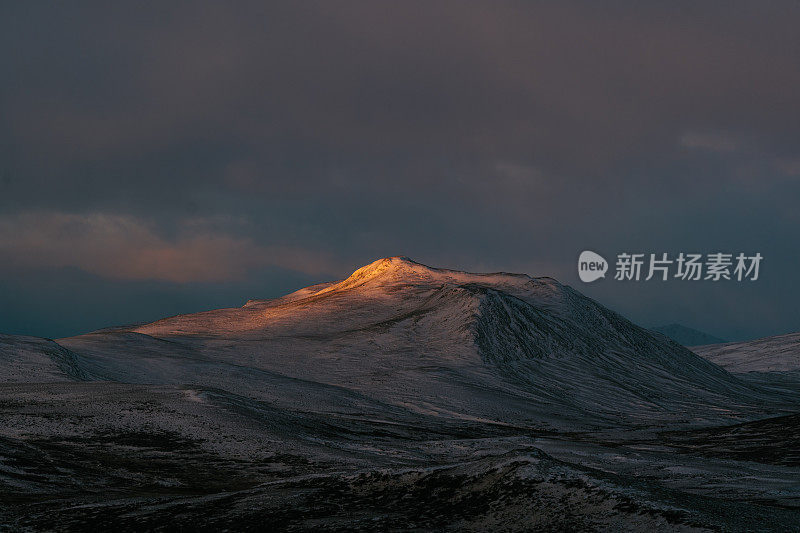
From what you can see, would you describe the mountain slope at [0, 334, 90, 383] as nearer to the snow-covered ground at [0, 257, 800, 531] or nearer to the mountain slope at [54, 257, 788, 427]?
the snow-covered ground at [0, 257, 800, 531]

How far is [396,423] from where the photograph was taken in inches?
3270

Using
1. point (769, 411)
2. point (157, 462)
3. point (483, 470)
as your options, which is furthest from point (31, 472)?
point (769, 411)

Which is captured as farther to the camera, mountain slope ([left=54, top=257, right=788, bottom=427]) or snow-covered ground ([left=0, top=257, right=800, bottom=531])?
mountain slope ([left=54, top=257, right=788, bottom=427])

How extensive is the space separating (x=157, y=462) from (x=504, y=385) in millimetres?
88935

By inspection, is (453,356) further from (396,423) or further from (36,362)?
(36,362)

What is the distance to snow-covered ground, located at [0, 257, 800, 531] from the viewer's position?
49.1ft

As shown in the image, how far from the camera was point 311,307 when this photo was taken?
7165 inches

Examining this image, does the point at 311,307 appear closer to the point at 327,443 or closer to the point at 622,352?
the point at 622,352

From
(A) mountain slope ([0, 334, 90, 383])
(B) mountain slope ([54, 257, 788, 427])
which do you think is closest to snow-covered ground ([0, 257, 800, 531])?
(A) mountain slope ([0, 334, 90, 383])

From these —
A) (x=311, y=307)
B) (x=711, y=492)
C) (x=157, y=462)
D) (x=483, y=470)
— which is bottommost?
(x=157, y=462)

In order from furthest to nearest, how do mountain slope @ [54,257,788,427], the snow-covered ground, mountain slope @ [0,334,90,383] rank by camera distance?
mountain slope @ [54,257,788,427] → mountain slope @ [0,334,90,383] → the snow-covered ground

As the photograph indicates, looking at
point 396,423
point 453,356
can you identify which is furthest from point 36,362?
point 453,356

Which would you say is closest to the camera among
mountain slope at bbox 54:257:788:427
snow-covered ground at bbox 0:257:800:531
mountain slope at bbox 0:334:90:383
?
snow-covered ground at bbox 0:257:800:531

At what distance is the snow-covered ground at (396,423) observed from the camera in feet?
49.1
